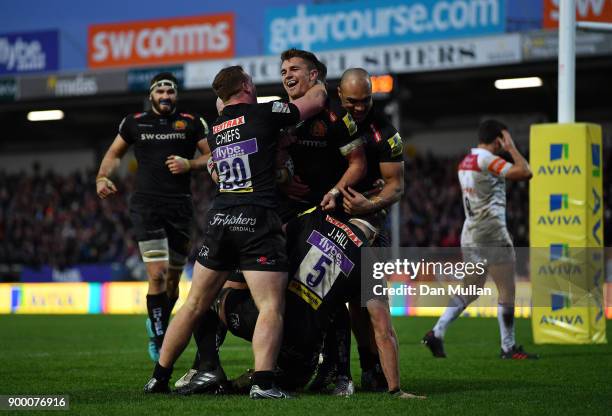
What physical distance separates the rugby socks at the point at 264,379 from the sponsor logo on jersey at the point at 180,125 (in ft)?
13.3

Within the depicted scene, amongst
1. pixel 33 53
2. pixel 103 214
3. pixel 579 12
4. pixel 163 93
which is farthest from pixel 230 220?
pixel 33 53

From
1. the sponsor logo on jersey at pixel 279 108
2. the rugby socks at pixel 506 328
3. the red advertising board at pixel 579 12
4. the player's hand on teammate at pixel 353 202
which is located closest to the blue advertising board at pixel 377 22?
the red advertising board at pixel 579 12

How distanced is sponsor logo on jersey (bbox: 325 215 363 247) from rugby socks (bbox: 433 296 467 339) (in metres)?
3.53

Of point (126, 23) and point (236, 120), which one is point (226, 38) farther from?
point (236, 120)

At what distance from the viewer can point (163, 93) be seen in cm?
968

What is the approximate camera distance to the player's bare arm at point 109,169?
349 inches

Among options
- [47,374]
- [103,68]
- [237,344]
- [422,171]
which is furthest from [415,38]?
[47,374]

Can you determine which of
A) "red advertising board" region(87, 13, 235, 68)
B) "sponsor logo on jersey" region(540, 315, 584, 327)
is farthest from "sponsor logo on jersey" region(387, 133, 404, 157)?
"red advertising board" region(87, 13, 235, 68)

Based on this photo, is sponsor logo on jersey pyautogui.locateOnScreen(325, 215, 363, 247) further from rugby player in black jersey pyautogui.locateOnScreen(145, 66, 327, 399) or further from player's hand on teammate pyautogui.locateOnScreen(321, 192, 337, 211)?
rugby player in black jersey pyautogui.locateOnScreen(145, 66, 327, 399)

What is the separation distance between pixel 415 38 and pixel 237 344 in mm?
16199

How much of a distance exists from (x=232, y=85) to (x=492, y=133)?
173 inches

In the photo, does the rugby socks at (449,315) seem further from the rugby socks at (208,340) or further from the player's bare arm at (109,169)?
the rugby socks at (208,340)

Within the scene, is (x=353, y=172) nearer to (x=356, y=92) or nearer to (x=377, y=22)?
(x=356, y=92)

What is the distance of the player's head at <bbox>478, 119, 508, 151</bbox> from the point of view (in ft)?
33.6
